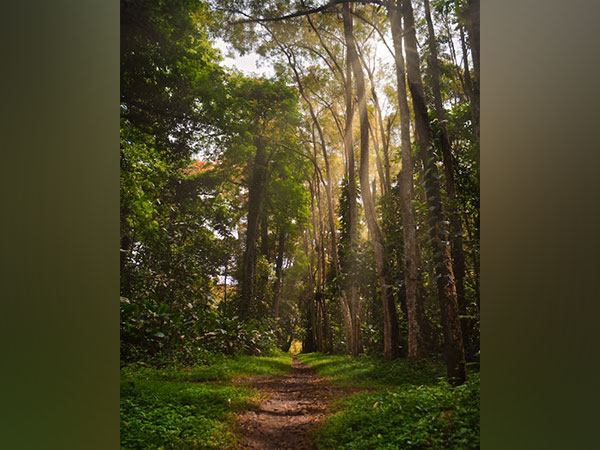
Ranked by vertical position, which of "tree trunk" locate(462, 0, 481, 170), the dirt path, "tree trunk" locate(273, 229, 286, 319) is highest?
"tree trunk" locate(462, 0, 481, 170)

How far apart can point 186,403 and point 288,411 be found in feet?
2.63

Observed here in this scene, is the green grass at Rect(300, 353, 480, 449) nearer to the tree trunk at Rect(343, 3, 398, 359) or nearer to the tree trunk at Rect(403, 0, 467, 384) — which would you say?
the tree trunk at Rect(403, 0, 467, 384)

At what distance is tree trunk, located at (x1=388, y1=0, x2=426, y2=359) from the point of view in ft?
12.2

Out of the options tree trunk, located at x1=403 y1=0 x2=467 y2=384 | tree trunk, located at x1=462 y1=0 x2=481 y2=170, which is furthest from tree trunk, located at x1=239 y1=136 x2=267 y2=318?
tree trunk, located at x1=462 y1=0 x2=481 y2=170

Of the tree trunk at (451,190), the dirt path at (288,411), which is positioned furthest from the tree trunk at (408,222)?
the dirt path at (288,411)

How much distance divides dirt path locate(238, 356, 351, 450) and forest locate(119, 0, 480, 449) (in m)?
0.02

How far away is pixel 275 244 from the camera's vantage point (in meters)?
4.16

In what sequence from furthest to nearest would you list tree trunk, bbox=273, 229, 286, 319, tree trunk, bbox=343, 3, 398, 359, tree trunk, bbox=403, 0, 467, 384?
tree trunk, bbox=273, 229, 286, 319 < tree trunk, bbox=343, 3, 398, 359 < tree trunk, bbox=403, 0, 467, 384

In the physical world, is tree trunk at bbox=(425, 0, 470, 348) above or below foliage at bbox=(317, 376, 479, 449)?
above

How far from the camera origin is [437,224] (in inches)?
134
